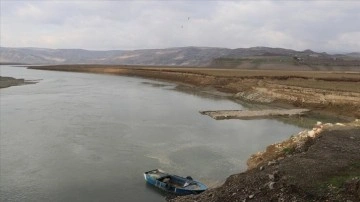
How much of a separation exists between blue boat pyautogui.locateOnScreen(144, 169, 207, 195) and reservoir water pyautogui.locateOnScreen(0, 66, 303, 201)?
37 centimetres

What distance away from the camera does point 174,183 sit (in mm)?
16562

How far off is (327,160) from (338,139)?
426 centimetres

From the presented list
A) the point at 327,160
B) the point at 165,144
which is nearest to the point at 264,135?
the point at 165,144

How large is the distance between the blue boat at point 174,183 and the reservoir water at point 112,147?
371 mm

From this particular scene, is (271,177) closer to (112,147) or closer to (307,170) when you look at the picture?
(307,170)

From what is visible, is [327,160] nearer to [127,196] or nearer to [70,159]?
[127,196]

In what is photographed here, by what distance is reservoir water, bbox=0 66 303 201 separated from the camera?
16500 millimetres

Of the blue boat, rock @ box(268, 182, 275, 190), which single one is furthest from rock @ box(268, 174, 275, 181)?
the blue boat

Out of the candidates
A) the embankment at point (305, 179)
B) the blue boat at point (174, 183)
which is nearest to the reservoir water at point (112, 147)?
the blue boat at point (174, 183)

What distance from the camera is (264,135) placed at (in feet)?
86.9

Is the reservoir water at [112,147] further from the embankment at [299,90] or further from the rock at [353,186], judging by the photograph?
the embankment at [299,90]

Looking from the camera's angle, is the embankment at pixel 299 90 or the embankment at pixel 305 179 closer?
the embankment at pixel 305 179

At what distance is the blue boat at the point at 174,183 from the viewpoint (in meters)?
15.5

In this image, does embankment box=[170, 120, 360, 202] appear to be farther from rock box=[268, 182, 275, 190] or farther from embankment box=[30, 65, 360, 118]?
embankment box=[30, 65, 360, 118]
